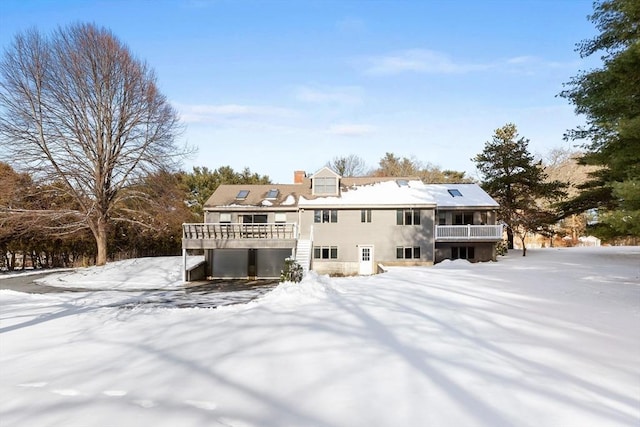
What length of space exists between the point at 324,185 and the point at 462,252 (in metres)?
11.1

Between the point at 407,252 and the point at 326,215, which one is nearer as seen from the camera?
the point at 407,252

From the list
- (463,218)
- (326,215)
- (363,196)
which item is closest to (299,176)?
(326,215)

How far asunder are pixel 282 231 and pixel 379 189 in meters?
9.18

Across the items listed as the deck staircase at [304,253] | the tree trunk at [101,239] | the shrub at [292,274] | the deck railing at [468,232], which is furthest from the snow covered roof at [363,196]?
the shrub at [292,274]

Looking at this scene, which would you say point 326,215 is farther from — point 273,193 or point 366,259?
point 273,193

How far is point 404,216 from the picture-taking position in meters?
24.2

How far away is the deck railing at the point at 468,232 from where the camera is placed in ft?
77.4

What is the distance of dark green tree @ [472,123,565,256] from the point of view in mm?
29000

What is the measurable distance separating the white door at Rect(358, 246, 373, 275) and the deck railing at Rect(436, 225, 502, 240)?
4723mm

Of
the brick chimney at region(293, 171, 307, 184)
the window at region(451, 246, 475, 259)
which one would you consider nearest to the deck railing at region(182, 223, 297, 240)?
the brick chimney at region(293, 171, 307, 184)

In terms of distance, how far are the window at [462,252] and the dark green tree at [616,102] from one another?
42.3 ft

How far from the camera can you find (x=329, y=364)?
16.3 feet

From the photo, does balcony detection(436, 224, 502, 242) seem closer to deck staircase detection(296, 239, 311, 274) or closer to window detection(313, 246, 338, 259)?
window detection(313, 246, 338, 259)

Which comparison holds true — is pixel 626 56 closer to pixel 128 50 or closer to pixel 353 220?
pixel 353 220
